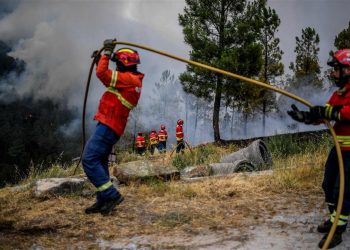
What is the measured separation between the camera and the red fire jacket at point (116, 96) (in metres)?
4.75

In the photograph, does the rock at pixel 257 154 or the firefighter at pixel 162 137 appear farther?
the firefighter at pixel 162 137

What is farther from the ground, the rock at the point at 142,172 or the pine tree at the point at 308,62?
the pine tree at the point at 308,62

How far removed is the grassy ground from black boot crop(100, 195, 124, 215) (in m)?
0.08

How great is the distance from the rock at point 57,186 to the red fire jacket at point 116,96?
158cm

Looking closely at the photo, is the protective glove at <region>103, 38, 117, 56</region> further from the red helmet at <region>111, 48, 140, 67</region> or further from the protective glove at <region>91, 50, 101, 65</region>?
the protective glove at <region>91, 50, 101, 65</region>

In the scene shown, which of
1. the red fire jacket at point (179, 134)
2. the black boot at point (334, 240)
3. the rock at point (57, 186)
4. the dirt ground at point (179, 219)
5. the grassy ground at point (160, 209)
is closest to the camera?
the black boot at point (334, 240)

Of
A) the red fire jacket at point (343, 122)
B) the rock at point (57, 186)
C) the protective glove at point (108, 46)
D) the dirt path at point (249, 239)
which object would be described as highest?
the protective glove at point (108, 46)

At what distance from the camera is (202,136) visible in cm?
6938

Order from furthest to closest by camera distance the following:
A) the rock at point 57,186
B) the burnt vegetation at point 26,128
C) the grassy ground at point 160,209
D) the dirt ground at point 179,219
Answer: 1. the burnt vegetation at point 26,128
2. the rock at point 57,186
3. the grassy ground at point 160,209
4. the dirt ground at point 179,219

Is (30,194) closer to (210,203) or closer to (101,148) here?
(101,148)

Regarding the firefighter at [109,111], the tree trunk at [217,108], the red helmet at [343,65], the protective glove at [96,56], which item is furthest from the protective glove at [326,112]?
the tree trunk at [217,108]

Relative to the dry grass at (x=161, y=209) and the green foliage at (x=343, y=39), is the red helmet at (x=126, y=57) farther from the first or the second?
the green foliage at (x=343, y=39)

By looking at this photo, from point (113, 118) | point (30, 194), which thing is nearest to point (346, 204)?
point (113, 118)

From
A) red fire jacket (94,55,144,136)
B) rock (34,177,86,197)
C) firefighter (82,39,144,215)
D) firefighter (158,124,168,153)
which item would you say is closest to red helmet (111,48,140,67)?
firefighter (82,39,144,215)
